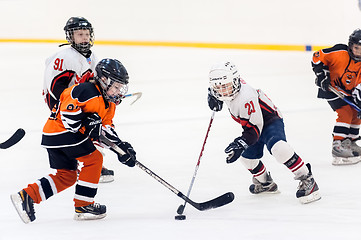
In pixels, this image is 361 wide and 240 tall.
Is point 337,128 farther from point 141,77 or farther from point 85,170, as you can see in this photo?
point 141,77

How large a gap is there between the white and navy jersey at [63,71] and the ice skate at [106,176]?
0.46 m

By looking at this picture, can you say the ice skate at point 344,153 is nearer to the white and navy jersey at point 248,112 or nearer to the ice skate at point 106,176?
the white and navy jersey at point 248,112

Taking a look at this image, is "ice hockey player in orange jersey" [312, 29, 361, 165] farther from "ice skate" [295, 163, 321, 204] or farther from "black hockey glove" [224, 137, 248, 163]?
"black hockey glove" [224, 137, 248, 163]

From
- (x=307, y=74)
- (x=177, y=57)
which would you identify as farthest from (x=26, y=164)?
(x=177, y=57)

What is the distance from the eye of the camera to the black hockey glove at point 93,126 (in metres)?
2.50

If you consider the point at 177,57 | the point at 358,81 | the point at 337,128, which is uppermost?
the point at 358,81

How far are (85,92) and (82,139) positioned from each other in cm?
21

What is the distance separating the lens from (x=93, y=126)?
2.50 m

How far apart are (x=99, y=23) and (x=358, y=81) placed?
6.70m

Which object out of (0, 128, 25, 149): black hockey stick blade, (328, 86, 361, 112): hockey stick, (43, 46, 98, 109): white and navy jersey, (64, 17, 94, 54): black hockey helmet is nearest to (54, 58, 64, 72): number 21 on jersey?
(43, 46, 98, 109): white and navy jersey

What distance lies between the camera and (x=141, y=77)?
7.11m

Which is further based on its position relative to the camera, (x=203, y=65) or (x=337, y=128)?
(x=203, y=65)

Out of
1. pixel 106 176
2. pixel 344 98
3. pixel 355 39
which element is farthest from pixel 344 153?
pixel 106 176

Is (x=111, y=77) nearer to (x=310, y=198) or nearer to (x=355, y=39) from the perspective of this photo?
(x=310, y=198)
